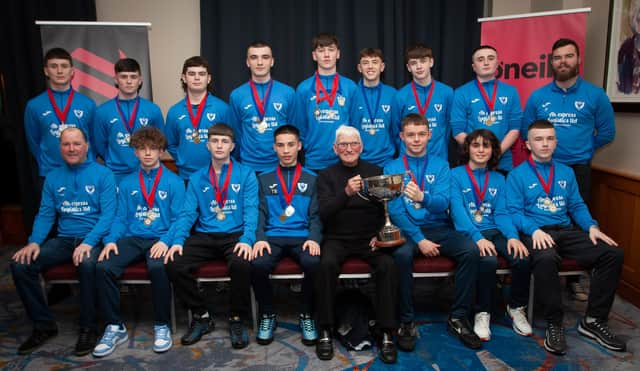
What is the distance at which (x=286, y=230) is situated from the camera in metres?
3.21

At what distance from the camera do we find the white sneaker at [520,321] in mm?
3001

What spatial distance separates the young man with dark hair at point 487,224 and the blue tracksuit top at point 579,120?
679 mm

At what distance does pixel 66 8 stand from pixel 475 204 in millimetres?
4713

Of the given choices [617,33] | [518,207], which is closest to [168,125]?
[518,207]

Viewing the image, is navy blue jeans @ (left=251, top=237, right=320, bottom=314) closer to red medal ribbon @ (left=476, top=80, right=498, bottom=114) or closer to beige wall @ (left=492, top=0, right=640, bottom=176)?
red medal ribbon @ (left=476, top=80, right=498, bottom=114)

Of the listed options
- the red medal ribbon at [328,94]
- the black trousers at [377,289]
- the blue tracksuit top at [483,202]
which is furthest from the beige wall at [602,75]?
the red medal ribbon at [328,94]

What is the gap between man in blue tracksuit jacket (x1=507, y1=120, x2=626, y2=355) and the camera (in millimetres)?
2881

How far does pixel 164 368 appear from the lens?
270cm

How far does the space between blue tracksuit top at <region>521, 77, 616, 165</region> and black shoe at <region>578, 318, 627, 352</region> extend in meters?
1.21

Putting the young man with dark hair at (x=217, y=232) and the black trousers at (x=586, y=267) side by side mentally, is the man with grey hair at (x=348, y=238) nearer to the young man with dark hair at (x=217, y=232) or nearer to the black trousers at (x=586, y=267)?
the young man with dark hair at (x=217, y=232)

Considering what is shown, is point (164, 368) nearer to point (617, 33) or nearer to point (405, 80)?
point (405, 80)

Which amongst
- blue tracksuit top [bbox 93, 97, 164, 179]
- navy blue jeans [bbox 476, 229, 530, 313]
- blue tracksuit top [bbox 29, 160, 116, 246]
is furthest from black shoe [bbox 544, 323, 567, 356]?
blue tracksuit top [bbox 93, 97, 164, 179]

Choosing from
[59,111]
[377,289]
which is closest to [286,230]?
[377,289]

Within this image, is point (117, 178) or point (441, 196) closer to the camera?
point (441, 196)
